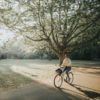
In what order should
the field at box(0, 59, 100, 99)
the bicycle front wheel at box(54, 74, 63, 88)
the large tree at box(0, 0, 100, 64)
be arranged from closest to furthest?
→ the field at box(0, 59, 100, 99), the bicycle front wheel at box(54, 74, 63, 88), the large tree at box(0, 0, 100, 64)

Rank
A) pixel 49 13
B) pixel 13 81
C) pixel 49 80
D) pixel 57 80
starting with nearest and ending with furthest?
pixel 57 80, pixel 13 81, pixel 49 80, pixel 49 13

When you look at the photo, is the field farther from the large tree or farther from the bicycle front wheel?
the large tree

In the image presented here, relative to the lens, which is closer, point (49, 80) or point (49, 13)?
point (49, 80)

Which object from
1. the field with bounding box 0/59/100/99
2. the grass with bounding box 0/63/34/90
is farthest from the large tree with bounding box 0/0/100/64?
the grass with bounding box 0/63/34/90

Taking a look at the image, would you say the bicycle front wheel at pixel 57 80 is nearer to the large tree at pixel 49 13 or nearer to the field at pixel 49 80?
the field at pixel 49 80

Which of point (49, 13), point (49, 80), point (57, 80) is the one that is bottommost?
point (49, 80)

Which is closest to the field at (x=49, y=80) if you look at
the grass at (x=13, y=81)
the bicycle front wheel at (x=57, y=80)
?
the grass at (x=13, y=81)

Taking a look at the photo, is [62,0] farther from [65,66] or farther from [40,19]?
[65,66]

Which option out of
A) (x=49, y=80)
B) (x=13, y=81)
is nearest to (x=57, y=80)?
(x=49, y=80)

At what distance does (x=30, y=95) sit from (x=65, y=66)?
10.5 ft

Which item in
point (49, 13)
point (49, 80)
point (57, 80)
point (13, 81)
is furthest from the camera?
point (49, 13)

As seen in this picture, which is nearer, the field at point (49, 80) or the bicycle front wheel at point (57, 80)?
the field at point (49, 80)

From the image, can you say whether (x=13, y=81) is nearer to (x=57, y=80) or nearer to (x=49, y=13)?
(x=57, y=80)

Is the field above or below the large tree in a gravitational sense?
below
